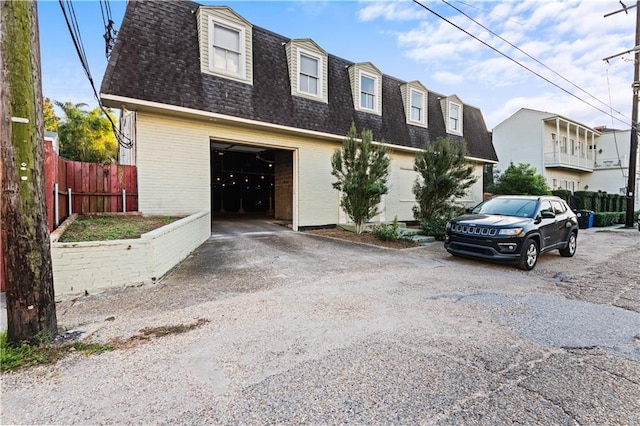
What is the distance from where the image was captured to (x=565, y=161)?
25328 mm

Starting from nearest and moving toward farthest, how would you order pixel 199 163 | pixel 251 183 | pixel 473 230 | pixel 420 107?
1. pixel 473 230
2. pixel 199 163
3. pixel 420 107
4. pixel 251 183

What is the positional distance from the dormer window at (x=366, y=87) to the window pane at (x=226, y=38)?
5037 mm

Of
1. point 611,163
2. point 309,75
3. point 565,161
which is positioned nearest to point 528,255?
point 309,75

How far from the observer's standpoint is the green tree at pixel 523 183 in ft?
64.6

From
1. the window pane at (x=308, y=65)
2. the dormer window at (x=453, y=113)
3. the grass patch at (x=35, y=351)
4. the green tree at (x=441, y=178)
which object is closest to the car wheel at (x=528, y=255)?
the green tree at (x=441, y=178)

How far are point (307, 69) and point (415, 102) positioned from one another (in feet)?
20.8

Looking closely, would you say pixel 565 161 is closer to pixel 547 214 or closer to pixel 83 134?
pixel 547 214

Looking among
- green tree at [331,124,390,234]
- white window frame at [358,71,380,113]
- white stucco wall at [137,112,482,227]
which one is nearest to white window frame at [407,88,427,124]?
white window frame at [358,71,380,113]

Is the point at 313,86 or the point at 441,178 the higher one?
the point at 313,86

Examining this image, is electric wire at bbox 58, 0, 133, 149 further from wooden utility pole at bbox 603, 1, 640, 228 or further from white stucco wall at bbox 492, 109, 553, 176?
white stucco wall at bbox 492, 109, 553, 176

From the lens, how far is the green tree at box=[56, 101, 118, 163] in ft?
72.4

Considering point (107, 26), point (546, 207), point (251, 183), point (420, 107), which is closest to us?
point (546, 207)

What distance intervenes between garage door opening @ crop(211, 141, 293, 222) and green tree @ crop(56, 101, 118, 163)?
7.64 m

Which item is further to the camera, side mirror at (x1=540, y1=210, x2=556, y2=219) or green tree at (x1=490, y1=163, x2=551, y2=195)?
green tree at (x1=490, y1=163, x2=551, y2=195)
